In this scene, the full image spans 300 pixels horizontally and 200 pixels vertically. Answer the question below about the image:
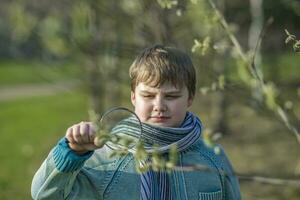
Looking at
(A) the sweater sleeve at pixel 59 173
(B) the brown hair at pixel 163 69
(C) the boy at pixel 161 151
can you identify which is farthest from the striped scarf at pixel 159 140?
(A) the sweater sleeve at pixel 59 173

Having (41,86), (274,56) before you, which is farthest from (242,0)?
(41,86)

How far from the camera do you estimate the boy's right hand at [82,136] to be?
218 cm

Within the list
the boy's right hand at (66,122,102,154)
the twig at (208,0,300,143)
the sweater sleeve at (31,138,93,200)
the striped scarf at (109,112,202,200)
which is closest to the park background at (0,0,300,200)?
the twig at (208,0,300,143)

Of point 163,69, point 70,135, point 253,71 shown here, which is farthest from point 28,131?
point 70,135

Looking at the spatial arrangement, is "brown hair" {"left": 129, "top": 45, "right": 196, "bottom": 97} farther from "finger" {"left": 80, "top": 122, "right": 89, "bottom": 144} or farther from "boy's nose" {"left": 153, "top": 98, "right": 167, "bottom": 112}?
"finger" {"left": 80, "top": 122, "right": 89, "bottom": 144}

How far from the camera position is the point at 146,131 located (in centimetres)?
261

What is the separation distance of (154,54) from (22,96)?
1628 centimetres

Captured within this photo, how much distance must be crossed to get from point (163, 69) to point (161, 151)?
0.32m

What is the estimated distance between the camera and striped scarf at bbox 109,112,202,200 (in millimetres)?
2611

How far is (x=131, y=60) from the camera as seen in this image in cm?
671

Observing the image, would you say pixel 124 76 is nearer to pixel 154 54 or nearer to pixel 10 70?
pixel 154 54

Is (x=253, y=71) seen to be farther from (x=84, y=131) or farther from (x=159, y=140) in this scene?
(x=84, y=131)

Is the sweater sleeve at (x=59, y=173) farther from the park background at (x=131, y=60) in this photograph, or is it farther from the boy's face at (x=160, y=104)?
the park background at (x=131, y=60)

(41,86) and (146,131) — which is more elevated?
(146,131)
